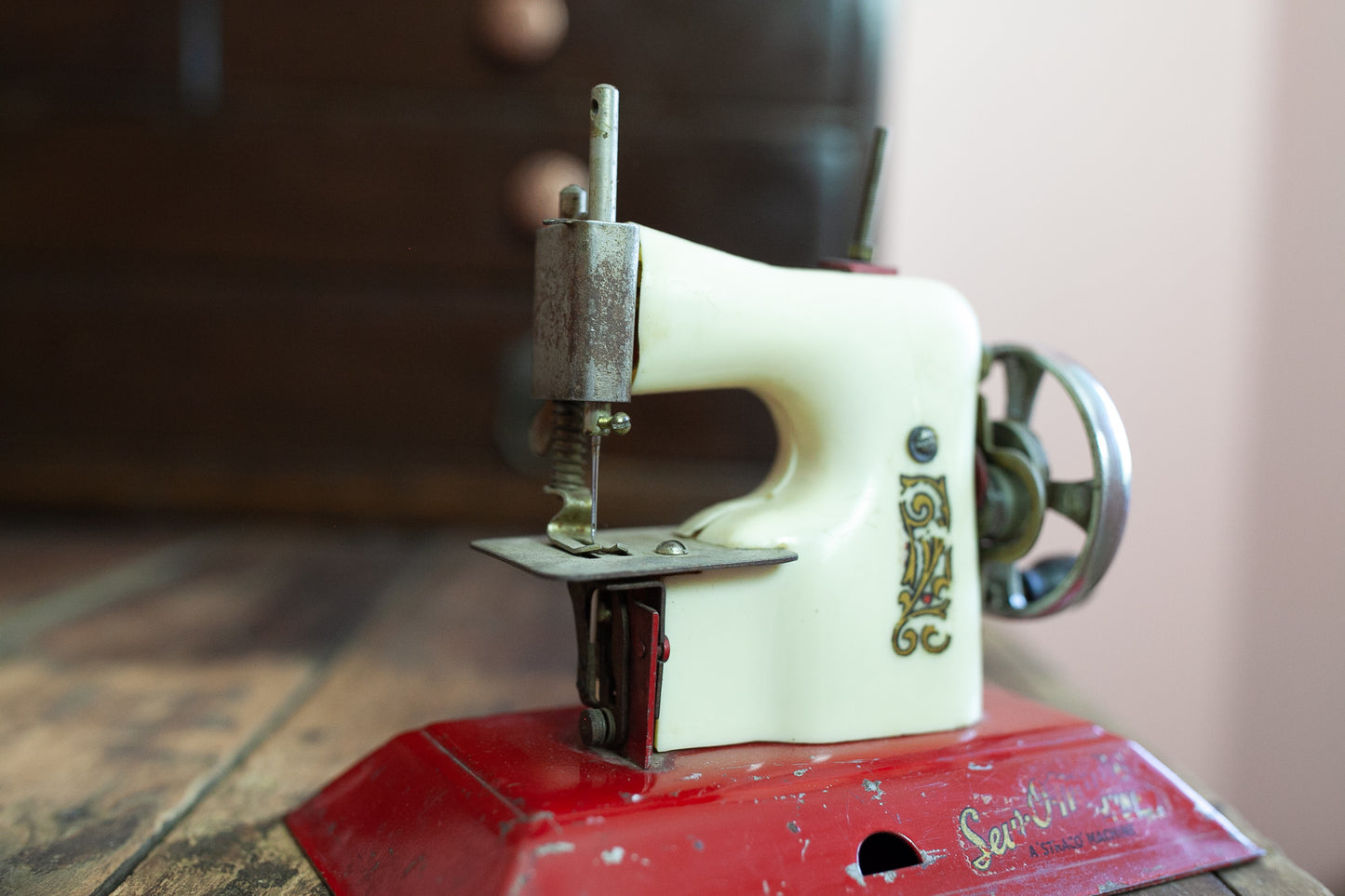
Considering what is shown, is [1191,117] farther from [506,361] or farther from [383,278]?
[383,278]

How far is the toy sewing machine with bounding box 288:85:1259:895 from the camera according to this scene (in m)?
0.56

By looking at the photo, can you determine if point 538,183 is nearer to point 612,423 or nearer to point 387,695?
point 387,695

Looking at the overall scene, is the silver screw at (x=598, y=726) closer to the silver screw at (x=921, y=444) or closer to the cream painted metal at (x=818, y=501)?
the cream painted metal at (x=818, y=501)

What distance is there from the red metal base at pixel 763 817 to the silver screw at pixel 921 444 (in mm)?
178

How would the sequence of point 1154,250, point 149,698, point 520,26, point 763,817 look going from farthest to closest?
point 1154,250, point 520,26, point 149,698, point 763,817

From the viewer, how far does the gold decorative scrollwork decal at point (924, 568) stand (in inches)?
26.9

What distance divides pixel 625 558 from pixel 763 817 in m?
0.15

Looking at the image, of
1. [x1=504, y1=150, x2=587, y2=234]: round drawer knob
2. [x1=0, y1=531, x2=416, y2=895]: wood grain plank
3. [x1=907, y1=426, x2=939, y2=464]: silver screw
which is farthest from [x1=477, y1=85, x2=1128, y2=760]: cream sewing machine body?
[x1=504, y1=150, x2=587, y2=234]: round drawer knob

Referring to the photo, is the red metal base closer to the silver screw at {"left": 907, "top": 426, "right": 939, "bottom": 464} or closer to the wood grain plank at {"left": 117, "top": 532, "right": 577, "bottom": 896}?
the wood grain plank at {"left": 117, "top": 532, "right": 577, "bottom": 896}

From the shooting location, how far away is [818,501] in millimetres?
678

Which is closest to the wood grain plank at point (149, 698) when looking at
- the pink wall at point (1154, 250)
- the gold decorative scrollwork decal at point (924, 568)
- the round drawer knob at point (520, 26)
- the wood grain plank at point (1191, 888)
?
the gold decorative scrollwork decal at point (924, 568)

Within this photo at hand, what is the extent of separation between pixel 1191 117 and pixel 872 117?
1.55ft

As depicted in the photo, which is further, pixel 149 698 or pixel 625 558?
pixel 149 698

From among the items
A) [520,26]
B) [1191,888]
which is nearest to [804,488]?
[1191,888]
